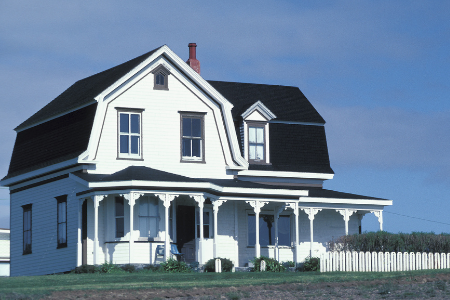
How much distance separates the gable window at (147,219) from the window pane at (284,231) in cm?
701

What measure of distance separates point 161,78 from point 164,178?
4882mm

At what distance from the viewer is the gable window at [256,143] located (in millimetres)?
38469

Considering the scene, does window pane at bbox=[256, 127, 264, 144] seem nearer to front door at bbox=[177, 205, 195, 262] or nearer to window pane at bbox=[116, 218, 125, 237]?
front door at bbox=[177, 205, 195, 262]

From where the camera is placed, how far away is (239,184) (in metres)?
34.5

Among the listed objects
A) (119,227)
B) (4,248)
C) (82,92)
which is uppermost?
(82,92)

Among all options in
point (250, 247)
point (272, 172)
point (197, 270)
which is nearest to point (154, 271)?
point (197, 270)

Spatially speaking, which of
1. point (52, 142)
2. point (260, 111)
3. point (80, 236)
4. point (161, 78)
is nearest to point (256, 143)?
point (260, 111)

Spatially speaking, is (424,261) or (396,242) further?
(396,242)

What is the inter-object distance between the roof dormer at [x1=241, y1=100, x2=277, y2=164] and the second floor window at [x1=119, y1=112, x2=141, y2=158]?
5811 mm

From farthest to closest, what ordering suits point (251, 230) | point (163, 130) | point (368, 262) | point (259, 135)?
point (259, 135) → point (251, 230) → point (163, 130) → point (368, 262)

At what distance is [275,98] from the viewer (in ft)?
136

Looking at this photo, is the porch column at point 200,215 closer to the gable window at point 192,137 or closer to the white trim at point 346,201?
the gable window at point 192,137

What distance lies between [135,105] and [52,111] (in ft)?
16.7

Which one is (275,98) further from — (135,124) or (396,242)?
(396,242)
